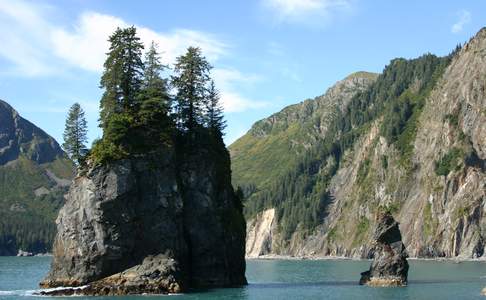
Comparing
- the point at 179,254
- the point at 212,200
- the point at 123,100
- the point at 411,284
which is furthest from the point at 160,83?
the point at 411,284

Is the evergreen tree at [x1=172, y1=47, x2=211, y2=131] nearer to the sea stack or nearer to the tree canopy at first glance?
the tree canopy

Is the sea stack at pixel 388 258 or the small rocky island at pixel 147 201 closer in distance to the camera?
the small rocky island at pixel 147 201

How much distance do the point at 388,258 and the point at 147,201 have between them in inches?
1389

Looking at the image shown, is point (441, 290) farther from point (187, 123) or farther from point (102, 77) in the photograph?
point (102, 77)

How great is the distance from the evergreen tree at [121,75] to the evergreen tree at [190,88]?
746 centimetres

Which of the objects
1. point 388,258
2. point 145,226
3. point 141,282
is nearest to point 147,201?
point 145,226

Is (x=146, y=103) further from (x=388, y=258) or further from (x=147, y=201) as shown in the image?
(x=388, y=258)

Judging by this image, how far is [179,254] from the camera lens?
96188 mm

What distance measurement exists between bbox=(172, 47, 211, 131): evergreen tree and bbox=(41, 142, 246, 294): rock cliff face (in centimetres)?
715

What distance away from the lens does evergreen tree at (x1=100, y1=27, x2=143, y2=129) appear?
10331 cm

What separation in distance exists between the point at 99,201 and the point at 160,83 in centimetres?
2098

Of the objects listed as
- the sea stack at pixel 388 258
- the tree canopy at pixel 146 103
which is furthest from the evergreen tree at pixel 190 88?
the sea stack at pixel 388 258

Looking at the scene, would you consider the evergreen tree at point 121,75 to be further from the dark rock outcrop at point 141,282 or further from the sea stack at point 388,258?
the sea stack at point 388,258

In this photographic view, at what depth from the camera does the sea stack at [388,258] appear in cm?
10512
